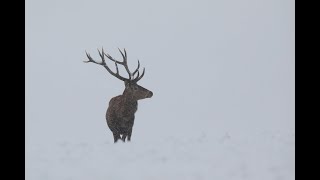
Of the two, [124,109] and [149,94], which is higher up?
[149,94]

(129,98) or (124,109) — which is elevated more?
(129,98)

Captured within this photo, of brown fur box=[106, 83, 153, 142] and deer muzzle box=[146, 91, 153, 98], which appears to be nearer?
brown fur box=[106, 83, 153, 142]

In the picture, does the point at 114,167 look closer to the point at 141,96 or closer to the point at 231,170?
the point at 231,170

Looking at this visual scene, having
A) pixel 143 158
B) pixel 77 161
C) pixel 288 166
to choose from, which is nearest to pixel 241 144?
pixel 288 166

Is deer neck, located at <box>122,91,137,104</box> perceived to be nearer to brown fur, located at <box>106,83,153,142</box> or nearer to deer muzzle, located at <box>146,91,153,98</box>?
brown fur, located at <box>106,83,153,142</box>

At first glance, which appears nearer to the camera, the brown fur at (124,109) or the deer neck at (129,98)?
the brown fur at (124,109)

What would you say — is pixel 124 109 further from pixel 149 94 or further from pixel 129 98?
pixel 149 94

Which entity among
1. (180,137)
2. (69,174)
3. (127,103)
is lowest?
(69,174)

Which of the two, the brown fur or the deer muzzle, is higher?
the deer muzzle

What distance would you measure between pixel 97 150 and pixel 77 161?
0.32 m

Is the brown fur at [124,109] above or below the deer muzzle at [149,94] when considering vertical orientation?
below

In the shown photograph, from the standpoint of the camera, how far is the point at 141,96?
6492 millimetres

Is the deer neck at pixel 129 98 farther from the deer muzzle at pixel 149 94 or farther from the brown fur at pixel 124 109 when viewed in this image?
the deer muzzle at pixel 149 94

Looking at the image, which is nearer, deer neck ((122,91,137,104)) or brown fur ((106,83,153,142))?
brown fur ((106,83,153,142))
